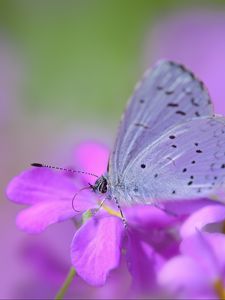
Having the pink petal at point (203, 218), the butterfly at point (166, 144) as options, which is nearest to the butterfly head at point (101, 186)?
the butterfly at point (166, 144)

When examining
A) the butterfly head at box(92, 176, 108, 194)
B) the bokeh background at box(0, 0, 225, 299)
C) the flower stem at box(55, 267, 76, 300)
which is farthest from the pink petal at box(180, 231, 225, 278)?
the bokeh background at box(0, 0, 225, 299)

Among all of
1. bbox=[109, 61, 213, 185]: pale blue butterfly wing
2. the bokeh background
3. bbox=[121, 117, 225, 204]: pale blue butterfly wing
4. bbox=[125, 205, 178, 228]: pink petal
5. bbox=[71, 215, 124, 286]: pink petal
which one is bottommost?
the bokeh background

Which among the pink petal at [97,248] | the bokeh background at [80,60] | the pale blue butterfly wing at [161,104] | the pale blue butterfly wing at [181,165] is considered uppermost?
the pale blue butterfly wing at [161,104]

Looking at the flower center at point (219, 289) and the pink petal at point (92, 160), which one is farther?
the pink petal at point (92, 160)

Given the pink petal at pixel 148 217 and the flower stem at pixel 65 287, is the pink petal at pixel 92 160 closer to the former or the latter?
the pink petal at pixel 148 217

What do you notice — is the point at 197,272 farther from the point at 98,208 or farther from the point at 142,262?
the point at 98,208

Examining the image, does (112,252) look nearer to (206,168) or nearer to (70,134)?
(206,168)

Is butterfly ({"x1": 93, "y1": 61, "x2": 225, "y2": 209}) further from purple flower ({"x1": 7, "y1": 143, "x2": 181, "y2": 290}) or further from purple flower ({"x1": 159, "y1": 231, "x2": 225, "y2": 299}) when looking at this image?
purple flower ({"x1": 159, "y1": 231, "x2": 225, "y2": 299})
